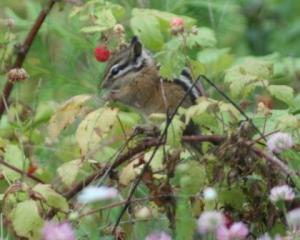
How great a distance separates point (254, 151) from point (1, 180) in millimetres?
957

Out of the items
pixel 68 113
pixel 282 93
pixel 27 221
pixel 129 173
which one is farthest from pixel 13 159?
pixel 282 93

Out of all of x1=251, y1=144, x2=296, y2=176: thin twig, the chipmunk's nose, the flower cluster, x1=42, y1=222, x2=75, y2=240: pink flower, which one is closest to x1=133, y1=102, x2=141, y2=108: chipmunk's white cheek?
the chipmunk's nose

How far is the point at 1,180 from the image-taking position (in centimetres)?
407

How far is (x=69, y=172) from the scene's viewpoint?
3.79 meters

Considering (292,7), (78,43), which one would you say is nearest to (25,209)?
(78,43)

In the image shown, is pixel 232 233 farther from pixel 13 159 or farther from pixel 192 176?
pixel 13 159

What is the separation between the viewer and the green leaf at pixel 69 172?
3.76 m

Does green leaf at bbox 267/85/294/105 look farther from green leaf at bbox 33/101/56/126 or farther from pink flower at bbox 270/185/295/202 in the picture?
green leaf at bbox 33/101/56/126

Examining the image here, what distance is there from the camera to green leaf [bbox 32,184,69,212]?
11.9ft

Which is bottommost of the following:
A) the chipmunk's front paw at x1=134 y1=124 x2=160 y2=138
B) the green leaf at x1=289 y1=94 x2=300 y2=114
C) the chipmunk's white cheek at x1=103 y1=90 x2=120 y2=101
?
the chipmunk's white cheek at x1=103 y1=90 x2=120 y2=101

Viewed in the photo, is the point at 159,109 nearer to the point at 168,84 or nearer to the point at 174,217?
the point at 168,84

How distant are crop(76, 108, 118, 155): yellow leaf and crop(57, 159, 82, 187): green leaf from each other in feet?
0.16

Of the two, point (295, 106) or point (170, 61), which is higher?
point (170, 61)

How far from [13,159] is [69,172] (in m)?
0.38
